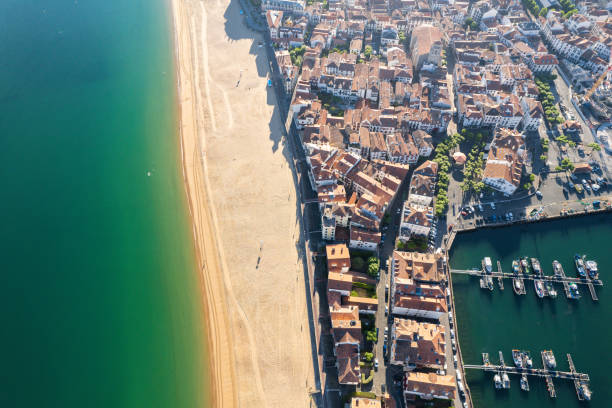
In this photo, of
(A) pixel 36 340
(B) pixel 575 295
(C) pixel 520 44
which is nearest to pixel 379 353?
(B) pixel 575 295

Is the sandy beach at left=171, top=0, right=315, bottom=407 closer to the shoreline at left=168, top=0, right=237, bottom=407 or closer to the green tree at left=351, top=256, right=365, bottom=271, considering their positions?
the shoreline at left=168, top=0, right=237, bottom=407

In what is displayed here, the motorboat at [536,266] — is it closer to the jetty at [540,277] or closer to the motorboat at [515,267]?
the jetty at [540,277]

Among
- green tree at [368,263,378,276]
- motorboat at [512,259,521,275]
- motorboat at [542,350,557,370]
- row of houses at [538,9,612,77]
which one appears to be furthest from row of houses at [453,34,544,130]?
motorboat at [542,350,557,370]

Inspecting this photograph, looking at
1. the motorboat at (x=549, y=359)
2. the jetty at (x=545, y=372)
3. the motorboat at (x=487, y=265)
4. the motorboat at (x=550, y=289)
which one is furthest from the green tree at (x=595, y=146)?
the jetty at (x=545, y=372)

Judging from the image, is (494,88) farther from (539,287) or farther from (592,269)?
(539,287)

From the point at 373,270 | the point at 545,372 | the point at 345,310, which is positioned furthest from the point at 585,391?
the point at 345,310
